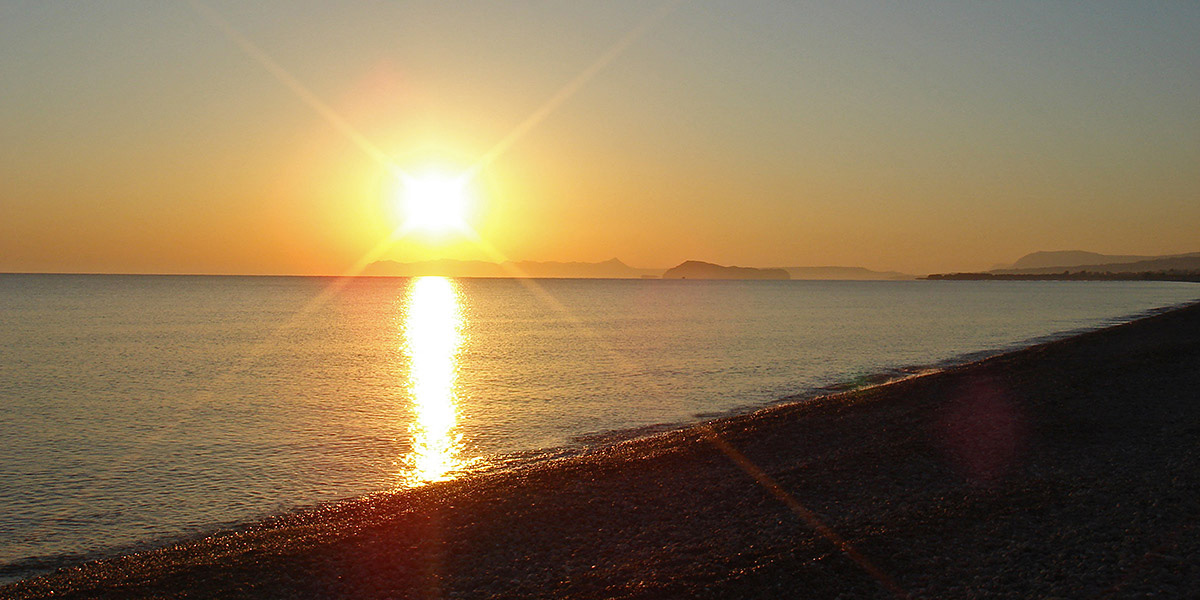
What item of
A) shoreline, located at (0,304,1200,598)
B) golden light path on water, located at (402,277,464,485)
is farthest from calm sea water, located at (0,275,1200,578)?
shoreline, located at (0,304,1200,598)

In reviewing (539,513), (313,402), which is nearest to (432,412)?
(313,402)

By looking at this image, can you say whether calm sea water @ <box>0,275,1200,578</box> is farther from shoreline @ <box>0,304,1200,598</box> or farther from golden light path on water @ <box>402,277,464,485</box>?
shoreline @ <box>0,304,1200,598</box>

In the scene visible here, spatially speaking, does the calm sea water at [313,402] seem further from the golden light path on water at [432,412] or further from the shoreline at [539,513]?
the shoreline at [539,513]

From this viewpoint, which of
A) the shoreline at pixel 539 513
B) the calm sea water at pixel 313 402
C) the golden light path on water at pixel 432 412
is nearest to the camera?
the shoreline at pixel 539 513

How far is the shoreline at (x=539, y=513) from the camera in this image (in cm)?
1053

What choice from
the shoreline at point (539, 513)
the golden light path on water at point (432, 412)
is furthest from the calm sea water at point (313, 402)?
the shoreline at point (539, 513)

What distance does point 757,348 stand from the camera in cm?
5366

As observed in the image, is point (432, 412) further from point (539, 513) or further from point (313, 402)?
point (539, 513)

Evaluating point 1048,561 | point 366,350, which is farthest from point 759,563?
point 366,350

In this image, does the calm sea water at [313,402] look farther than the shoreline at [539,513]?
Yes

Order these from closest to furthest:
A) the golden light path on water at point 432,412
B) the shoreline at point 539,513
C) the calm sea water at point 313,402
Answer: the shoreline at point 539,513, the calm sea water at point 313,402, the golden light path on water at point 432,412

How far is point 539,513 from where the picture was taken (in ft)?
44.9

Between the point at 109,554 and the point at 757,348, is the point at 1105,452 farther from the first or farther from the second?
the point at 757,348

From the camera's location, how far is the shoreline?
Answer: 10.5m
